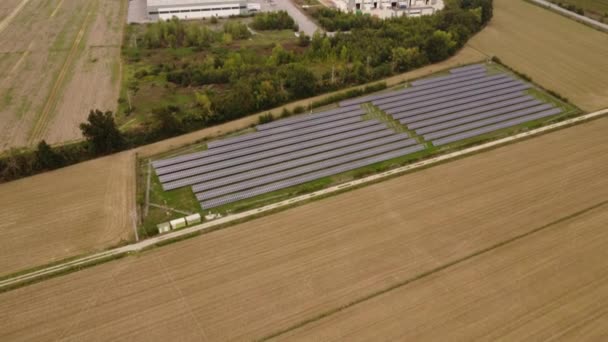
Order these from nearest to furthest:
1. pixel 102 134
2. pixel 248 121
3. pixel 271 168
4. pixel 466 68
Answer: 1. pixel 271 168
2. pixel 102 134
3. pixel 248 121
4. pixel 466 68

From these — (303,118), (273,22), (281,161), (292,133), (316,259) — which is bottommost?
(316,259)

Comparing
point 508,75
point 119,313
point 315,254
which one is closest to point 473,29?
point 508,75

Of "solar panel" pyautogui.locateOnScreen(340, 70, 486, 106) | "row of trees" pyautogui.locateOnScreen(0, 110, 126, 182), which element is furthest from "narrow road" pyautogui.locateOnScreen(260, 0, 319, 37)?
"row of trees" pyautogui.locateOnScreen(0, 110, 126, 182)

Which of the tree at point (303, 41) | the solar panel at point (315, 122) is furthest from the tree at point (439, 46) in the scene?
the solar panel at point (315, 122)

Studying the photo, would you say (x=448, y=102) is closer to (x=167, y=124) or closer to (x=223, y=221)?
(x=223, y=221)

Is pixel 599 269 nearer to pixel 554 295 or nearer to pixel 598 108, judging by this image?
pixel 554 295

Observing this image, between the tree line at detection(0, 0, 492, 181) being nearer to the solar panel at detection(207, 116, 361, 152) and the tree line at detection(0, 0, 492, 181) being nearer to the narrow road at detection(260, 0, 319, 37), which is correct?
the narrow road at detection(260, 0, 319, 37)

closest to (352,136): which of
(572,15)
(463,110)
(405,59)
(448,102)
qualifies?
(448,102)
